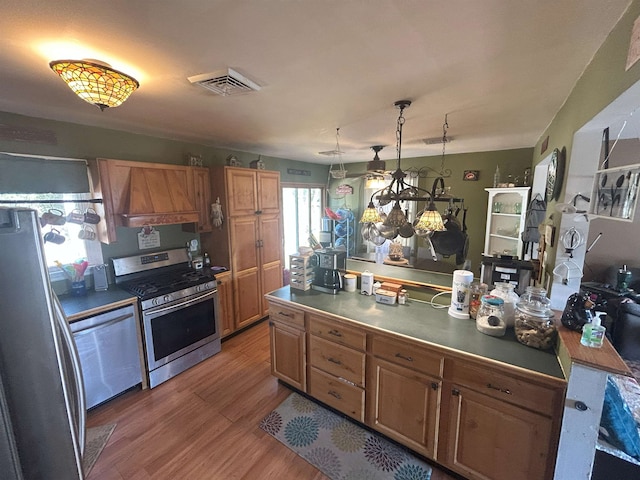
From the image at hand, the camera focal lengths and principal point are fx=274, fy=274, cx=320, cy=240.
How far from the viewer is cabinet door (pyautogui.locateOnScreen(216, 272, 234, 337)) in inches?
129

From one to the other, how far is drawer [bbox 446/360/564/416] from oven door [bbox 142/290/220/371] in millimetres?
2409

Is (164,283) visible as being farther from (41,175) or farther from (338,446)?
(338,446)

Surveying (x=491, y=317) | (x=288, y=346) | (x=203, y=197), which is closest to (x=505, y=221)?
(x=491, y=317)

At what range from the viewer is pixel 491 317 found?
178 cm

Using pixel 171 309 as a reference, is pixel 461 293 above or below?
above

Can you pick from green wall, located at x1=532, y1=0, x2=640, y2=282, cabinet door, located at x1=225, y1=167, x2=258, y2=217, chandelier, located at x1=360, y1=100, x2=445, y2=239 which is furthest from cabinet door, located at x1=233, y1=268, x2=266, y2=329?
green wall, located at x1=532, y1=0, x2=640, y2=282

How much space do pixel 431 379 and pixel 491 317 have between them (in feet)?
1.85

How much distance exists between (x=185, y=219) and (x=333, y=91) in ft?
6.97

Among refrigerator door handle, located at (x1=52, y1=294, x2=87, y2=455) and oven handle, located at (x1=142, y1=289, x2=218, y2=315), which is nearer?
refrigerator door handle, located at (x1=52, y1=294, x2=87, y2=455)

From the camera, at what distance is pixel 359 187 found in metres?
5.67

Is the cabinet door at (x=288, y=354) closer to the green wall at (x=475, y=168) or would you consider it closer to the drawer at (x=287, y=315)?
the drawer at (x=287, y=315)

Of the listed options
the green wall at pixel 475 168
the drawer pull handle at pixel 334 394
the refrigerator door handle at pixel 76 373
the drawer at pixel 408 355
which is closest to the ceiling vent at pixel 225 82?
the refrigerator door handle at pixel 76 373

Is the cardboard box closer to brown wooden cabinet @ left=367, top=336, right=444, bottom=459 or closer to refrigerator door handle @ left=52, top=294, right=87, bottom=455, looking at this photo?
brown wooden cabinet @ left=367, top=336, right=444, bottom=459

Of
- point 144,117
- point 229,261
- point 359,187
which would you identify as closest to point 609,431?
point 229,261
